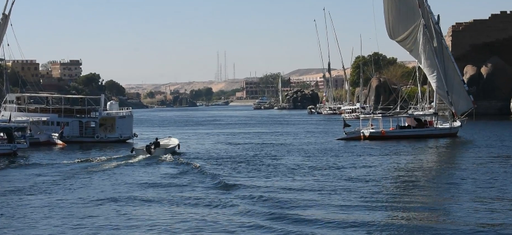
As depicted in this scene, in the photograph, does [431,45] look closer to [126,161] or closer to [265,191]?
[126,161]

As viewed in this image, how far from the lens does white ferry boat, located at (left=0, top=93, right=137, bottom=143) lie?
231 feet

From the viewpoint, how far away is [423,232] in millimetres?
27625

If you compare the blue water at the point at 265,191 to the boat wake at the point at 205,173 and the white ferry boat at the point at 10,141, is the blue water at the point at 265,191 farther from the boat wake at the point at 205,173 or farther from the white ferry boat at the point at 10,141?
the white ferry boat at the point at 10,141

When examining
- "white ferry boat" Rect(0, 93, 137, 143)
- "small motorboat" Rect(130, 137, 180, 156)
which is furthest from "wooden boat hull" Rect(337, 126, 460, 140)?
"white ferry boat" Rect(0, 93, 137, 143)

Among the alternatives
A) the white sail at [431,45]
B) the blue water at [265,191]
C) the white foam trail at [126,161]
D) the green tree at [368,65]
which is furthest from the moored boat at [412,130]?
the green tree at [368,65]

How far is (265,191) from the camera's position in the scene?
121ft

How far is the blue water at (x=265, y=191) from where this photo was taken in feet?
96.7

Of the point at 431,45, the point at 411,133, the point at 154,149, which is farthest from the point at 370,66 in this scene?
the point at 154,149

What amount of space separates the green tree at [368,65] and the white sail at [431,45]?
112 m

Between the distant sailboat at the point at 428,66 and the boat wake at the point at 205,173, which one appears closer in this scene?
the boat wake at the point at 205,173

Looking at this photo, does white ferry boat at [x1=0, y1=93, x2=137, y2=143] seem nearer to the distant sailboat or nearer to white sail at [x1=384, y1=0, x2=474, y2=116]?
the distant sailboat

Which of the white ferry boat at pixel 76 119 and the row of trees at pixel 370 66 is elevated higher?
the row of trees at pixel 370 66

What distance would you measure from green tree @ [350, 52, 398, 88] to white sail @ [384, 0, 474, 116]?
112427 millimetres

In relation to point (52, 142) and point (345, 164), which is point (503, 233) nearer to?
point (345, 164)
